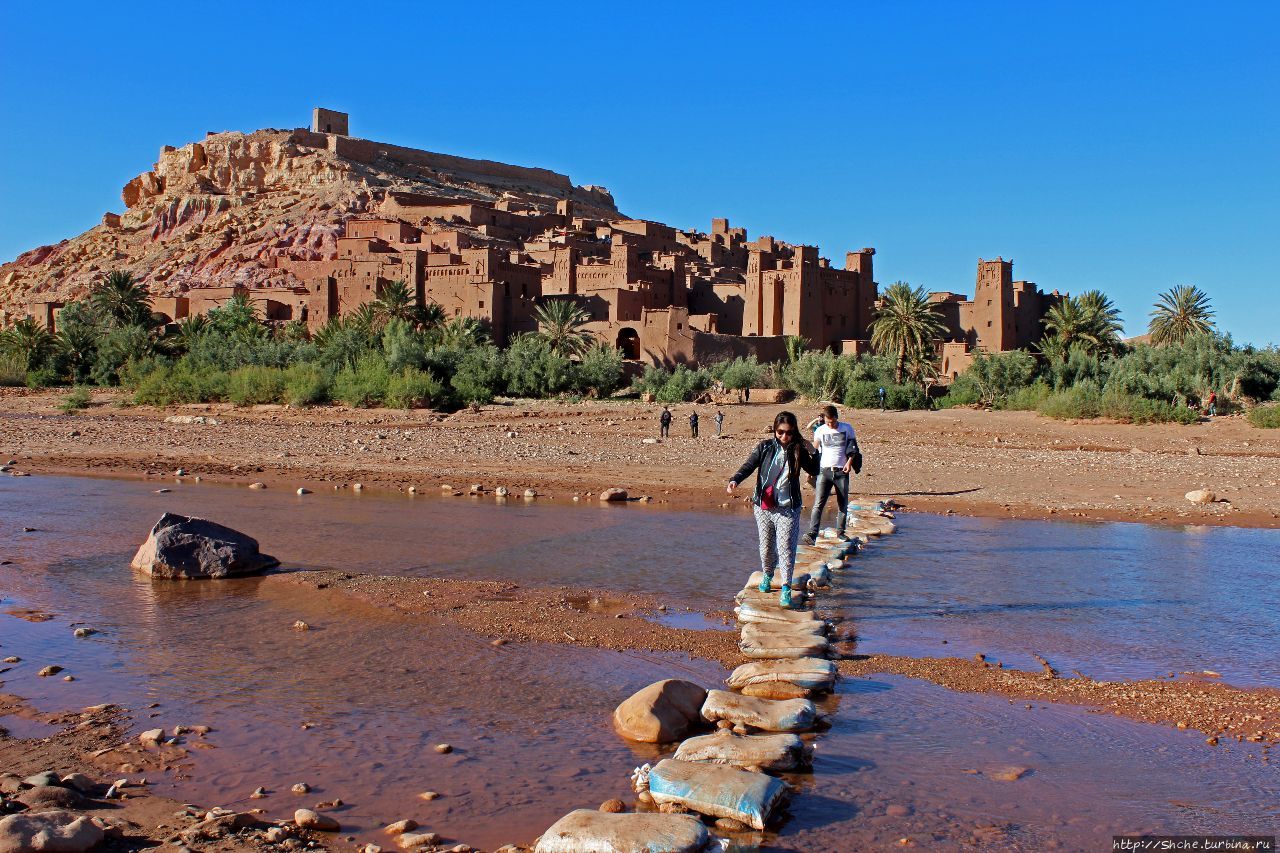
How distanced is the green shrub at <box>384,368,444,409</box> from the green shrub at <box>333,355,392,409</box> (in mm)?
330

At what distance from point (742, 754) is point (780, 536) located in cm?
313

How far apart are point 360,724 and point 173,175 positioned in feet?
283

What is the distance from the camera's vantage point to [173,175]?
3223 inches

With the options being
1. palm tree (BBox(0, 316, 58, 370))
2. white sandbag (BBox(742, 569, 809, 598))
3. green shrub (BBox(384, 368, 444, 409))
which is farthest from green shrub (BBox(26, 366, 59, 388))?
white sandbag (BBox(742, 569, 809, 598))

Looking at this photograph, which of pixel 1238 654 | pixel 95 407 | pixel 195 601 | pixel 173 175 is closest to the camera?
pixel 1238 654

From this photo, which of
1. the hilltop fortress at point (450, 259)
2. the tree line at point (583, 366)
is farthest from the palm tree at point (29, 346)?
the hilltop fortress at point (450, 259)

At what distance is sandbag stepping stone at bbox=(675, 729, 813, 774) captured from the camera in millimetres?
4891

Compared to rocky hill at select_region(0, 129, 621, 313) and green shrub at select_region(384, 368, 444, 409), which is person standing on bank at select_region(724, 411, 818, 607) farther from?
rocky hill at select_region(0, 129, 621, 313)

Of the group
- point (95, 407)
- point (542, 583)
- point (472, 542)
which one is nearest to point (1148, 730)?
point (542, 583)

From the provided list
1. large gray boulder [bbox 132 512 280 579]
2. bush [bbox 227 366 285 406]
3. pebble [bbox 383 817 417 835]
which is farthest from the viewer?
bush [bbox 227 366 285 406]

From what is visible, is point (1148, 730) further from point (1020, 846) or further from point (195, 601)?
point (195, 601)

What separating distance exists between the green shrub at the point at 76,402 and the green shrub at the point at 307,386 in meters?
6.71

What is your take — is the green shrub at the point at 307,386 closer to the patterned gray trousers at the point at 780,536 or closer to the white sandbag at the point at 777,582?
the white sandbag at the point at 777,582

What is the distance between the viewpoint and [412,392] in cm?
3241
